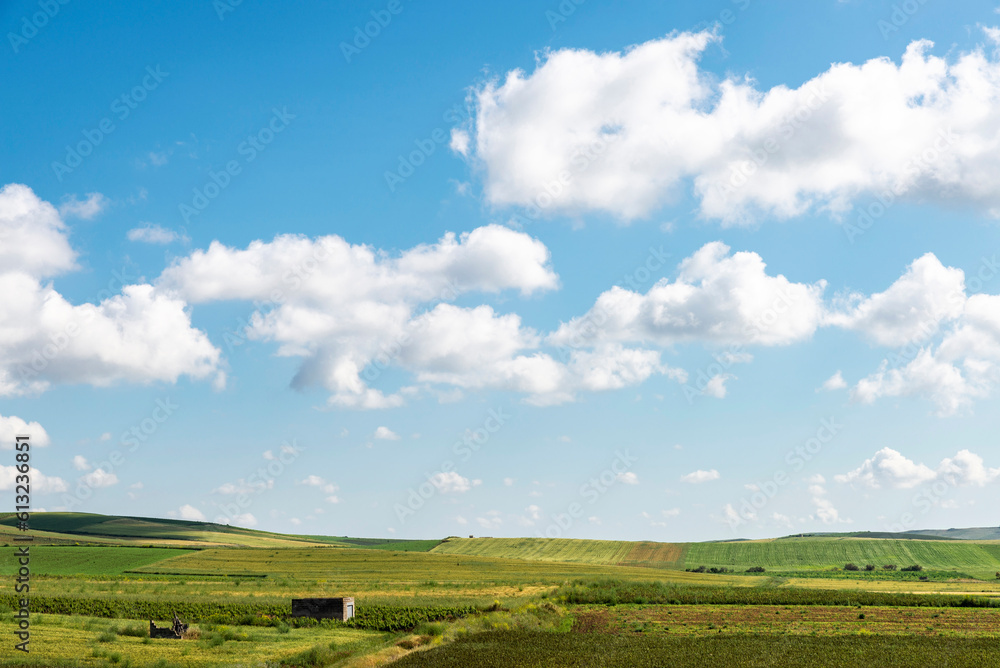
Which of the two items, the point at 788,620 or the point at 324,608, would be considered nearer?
the point at 324,608

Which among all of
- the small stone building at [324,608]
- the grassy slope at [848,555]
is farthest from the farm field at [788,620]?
the grassy slope at [848,555]

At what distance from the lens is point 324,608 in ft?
183

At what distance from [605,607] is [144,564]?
268 feet

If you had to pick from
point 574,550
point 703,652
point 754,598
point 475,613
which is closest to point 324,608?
point 475,613

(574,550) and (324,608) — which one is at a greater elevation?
(324,608)

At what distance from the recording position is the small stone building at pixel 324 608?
182 feet

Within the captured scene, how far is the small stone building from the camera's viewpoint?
55.4 metres

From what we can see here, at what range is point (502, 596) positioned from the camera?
77.9 m

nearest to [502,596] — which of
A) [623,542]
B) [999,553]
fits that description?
[623,542]

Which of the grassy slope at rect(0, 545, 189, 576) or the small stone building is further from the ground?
the grassy slope at rect(0, 545, 189, 576)

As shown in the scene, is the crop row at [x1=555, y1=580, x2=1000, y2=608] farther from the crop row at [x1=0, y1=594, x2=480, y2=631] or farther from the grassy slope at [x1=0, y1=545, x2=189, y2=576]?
the grassy slope at [x1=0, y1=545, x2=189, y2=576]

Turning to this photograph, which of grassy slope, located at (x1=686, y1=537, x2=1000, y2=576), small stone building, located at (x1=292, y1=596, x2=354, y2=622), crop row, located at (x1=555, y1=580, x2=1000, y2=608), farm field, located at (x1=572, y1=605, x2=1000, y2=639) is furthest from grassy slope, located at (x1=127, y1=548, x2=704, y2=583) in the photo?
small stone building, located at (x1=292, y1=596, x2=354, y2=622)

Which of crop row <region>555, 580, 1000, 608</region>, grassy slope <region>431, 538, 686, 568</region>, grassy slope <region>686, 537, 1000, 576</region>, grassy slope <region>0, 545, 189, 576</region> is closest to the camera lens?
crop row <region>555, 580, 1000, 608</region>

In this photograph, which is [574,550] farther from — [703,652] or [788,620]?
[703,652]
